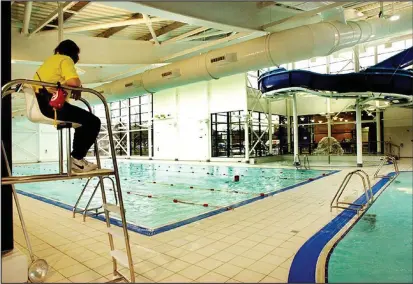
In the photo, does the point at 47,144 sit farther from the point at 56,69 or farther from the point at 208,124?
the point at 56,69

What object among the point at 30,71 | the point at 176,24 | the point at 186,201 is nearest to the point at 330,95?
the point at 176,24

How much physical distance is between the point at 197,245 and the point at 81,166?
5.53 ft

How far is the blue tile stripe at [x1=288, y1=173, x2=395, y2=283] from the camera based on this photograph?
2.39 meters

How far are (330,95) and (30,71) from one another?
34.3ft

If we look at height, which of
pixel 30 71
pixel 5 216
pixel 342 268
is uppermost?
pixel 30 71

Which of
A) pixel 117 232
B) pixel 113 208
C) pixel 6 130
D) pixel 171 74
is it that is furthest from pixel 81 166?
pixel 171 74

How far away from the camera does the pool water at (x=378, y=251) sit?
251cm

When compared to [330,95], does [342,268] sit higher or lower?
lower

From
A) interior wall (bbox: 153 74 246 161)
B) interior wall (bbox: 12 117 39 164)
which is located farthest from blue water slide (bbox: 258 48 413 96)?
interior wall (bbox: 12 117 39 164)

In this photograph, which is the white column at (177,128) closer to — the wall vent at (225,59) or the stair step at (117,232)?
the wall vent at (225,59)

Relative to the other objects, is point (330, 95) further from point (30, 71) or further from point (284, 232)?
point (30, 71)

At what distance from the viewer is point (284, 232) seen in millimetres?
3613

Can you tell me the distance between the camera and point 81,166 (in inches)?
87.3

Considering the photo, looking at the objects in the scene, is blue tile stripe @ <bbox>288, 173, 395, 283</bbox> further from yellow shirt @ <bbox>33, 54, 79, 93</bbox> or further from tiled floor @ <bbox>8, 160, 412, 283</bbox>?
yellow shirt @ <bbox>33, 54, 79, 93</bbox>
